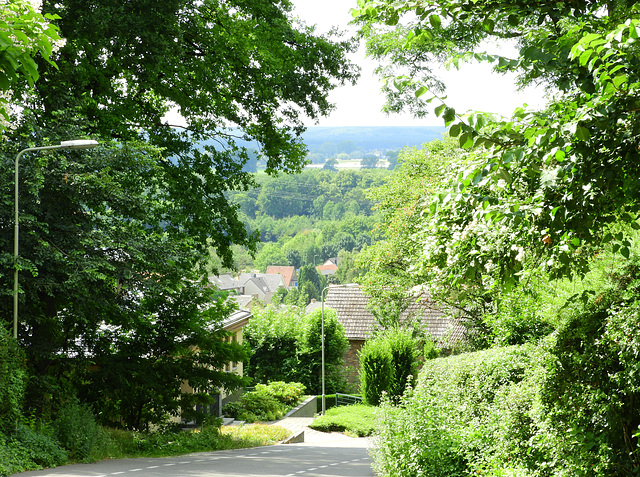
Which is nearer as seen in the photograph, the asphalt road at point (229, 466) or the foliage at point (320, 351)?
the asphalt road at point (229, 466)

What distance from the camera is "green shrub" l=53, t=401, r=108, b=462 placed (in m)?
12.2

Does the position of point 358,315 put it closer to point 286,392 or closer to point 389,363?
point 286,392

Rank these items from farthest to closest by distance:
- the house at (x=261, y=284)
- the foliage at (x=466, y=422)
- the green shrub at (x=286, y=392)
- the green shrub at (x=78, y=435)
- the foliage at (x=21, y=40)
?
1. the house at (x=261, y=284)
2. the green shrub at (x=286, y=392)
3. the green shrub at (x=78, y=435)
4. the foliage at (x=466, y=422)
5. the foliage at (x=21, y=40)

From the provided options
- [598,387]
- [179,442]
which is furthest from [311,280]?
A: [598,387]

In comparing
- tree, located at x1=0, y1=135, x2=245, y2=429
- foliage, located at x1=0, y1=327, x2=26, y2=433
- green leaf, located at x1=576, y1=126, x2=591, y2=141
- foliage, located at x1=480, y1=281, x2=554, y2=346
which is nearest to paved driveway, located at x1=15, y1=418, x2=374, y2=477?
foliage, located at x1=0, y1=327, x2=26, y2=433

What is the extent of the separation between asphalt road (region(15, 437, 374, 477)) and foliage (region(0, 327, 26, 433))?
1227 mm

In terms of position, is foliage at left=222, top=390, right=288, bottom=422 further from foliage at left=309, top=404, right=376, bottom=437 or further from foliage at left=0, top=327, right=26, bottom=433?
foliage at left=0, top=327, right=26, bottom=433

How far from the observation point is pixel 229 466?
40.1 feet

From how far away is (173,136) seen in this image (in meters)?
17.6

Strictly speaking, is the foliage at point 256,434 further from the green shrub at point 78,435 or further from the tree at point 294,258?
the tree at point 294,258

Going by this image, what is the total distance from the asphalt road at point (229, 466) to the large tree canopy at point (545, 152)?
6.38m

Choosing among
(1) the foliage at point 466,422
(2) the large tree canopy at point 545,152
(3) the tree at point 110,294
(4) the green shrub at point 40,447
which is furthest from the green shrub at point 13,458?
(2) the large tree canopy at point 545,152

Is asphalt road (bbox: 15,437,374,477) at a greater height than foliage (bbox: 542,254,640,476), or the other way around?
foliage (bbox: 542,254,640,476)

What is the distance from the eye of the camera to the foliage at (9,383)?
1094 cm
